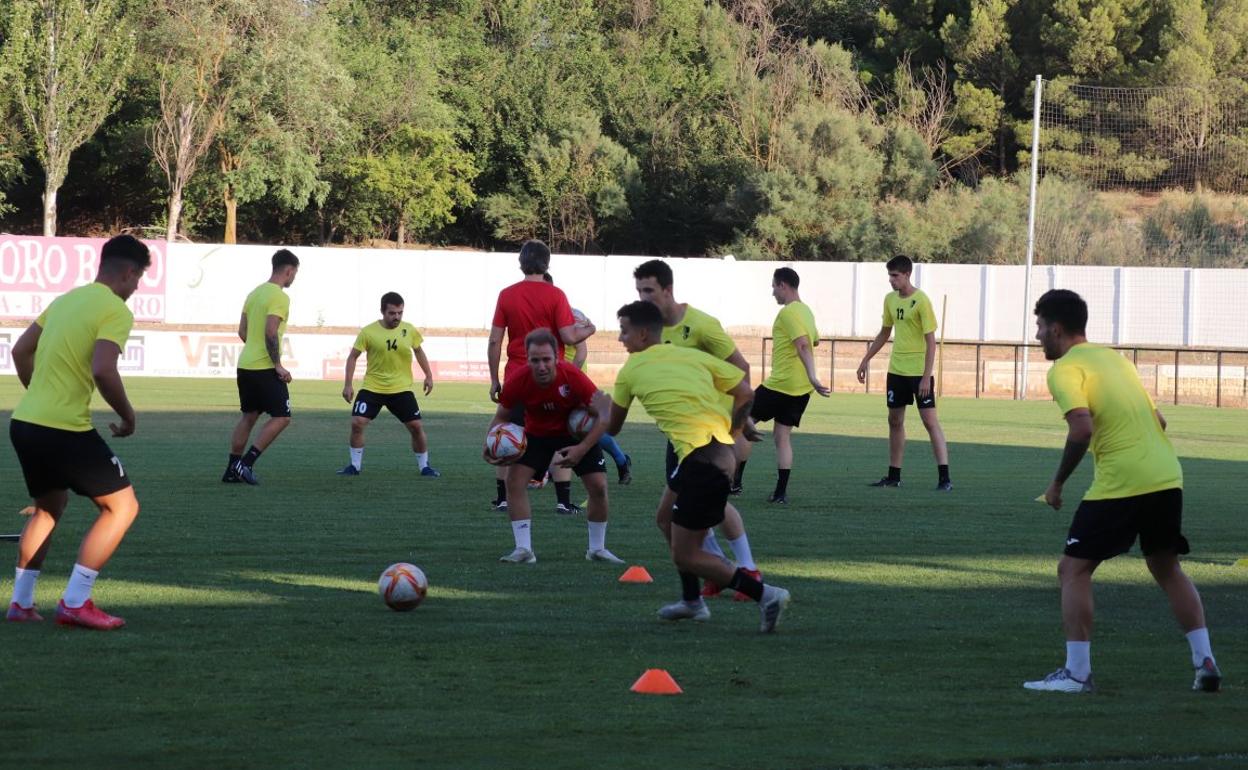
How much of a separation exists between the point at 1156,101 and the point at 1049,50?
532 centimetres

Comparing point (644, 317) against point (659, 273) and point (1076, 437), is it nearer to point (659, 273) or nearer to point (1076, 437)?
point (659, 273)

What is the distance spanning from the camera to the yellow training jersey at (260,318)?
48.7ft

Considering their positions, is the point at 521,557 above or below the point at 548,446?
below

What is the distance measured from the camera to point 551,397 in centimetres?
1010

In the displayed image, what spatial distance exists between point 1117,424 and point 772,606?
2030mm

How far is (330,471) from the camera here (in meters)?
16.3

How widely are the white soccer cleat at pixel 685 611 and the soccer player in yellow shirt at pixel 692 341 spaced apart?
157mm

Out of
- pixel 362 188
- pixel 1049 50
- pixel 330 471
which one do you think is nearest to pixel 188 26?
pixel 362 188

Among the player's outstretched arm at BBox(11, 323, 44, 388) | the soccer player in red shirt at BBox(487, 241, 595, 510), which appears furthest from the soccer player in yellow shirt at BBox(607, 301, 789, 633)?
the soccer player in red shirt at BBox(487, 241, 595, 510)

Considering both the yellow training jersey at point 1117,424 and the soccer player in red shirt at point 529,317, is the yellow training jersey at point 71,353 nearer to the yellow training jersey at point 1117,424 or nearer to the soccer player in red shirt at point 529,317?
the yellow training jersey at point 1117,424

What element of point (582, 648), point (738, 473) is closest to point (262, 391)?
point (738, 473)

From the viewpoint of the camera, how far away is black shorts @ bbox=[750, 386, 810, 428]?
563 inches

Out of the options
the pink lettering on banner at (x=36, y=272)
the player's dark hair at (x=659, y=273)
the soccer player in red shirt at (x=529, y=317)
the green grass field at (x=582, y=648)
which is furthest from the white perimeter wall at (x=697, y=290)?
the player's dark hair at (x=659, y=273)

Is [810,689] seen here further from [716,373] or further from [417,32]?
[417,32]
